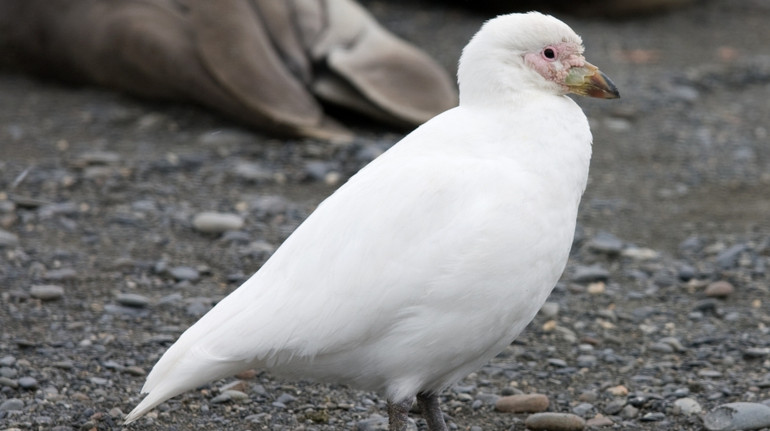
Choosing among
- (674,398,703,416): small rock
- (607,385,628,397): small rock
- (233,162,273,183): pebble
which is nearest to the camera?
(674,398,703,416): small rock

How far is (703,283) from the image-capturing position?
6168 mm

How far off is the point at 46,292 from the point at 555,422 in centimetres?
259

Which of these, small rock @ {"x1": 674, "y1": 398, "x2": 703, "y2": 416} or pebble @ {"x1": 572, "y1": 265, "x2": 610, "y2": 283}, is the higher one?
small rock @ {"x1": 674, "y1": 398, "x2": 703, "y2": 416}

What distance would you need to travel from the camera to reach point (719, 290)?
5996mm

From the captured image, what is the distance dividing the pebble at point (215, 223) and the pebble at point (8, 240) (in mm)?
1005

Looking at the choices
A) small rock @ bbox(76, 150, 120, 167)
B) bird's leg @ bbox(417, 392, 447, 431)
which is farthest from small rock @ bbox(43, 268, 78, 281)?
bird's leg @ bbox(417, 392, 447, 431)

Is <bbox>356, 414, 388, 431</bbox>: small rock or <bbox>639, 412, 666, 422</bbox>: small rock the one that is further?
<bbox>639, 412, 666, 422</bbox>: small rock

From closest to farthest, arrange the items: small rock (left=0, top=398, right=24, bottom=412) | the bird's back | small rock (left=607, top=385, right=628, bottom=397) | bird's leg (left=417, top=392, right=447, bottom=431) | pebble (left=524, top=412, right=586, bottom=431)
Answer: the bird's back
bird's leg (left=417, top=392, right=447, bottom=431)
small rock (left=0, top=398, right=24, bottom=412)
pebble (left=524, top=412, right=586, bottom=431)
small rock (left=607, top=385, right=628, bottom=397)

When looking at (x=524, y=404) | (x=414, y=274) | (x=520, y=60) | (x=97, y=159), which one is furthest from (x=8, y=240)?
(x=520, y=60)

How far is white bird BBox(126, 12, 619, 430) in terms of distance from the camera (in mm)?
3807

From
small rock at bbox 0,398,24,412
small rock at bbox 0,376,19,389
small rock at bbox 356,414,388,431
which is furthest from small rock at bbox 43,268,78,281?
small rock at bbox 356,414,388,431

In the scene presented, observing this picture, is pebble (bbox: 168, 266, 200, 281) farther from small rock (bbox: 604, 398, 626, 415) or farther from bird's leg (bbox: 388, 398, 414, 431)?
small rock (bbox: 604, 398, 626, 415)

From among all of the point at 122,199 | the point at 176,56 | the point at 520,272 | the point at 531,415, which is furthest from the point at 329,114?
the point at 520,272

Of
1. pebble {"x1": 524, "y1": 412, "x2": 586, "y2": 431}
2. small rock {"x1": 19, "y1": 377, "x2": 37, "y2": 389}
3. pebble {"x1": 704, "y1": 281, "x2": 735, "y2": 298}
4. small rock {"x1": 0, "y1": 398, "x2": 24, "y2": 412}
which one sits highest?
small rock {"x1": 0, "y1": 398, "x2": 24, "y2": 412}
